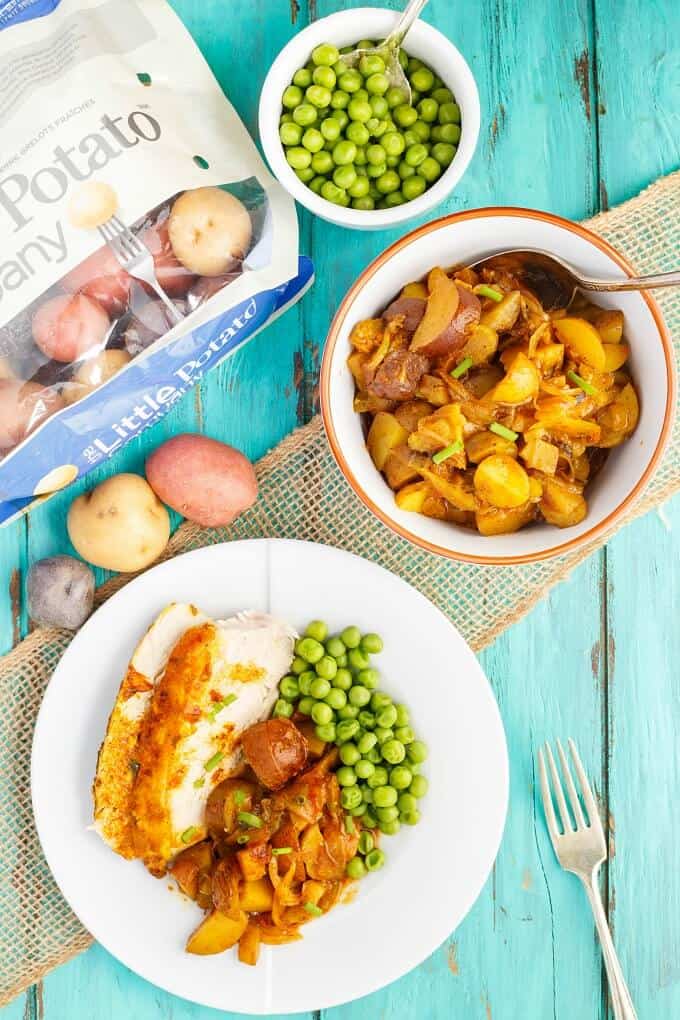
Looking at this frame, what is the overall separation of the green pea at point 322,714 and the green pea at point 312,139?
1075 millimetres

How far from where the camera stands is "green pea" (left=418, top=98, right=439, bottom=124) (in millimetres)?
1731

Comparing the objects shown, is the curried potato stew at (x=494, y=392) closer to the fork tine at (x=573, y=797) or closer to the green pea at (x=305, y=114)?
the green pea at (x=305, y=114)

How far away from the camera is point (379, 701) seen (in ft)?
6.25

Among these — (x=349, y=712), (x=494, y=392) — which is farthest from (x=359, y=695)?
(x=494, y=392)

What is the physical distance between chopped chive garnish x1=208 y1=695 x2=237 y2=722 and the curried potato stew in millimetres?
537

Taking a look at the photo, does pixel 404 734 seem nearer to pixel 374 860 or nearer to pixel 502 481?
pixel 374 860

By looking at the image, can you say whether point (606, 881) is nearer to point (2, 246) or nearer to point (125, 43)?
point (2, 246)

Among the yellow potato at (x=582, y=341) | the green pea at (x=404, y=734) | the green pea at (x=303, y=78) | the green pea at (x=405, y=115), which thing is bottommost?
the green pea at (x=404, y=734)

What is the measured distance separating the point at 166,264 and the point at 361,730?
39.0 inches

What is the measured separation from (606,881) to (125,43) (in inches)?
77.8

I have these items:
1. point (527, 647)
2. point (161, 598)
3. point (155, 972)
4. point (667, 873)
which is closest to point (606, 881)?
point (667, 873)

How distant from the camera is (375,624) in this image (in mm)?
1931

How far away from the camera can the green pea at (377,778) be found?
6.17 feet

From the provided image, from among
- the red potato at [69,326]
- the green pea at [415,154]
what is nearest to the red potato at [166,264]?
the red potato at [69,326]
